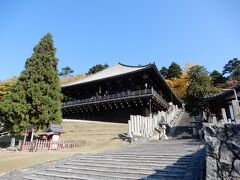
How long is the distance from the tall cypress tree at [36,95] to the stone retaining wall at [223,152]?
741 inches

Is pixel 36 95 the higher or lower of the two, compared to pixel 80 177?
higher

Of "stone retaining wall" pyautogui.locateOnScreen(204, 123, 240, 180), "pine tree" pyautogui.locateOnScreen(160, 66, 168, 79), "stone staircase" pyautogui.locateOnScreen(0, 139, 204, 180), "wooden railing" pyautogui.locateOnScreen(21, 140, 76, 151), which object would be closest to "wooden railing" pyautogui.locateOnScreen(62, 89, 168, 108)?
"wooden railing" pyautogui.locateOnScreen(21, 140, 76, 151)

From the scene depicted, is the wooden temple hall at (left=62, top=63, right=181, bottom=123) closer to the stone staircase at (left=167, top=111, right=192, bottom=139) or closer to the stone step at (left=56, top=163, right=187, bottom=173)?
the stone staircase at (left=167, top=111, right=192, bottom=139)

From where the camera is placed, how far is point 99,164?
981 centimetres

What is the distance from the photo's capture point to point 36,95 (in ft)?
70.7

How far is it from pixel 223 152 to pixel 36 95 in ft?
65.1

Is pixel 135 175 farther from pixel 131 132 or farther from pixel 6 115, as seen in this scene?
pixel 6 115

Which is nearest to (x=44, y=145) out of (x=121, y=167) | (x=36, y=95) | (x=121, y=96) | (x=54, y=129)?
(x=54, y=129)

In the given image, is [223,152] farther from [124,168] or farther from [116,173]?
[124,168]

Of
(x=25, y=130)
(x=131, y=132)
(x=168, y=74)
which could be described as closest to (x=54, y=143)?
Result: (x=25, y=130)

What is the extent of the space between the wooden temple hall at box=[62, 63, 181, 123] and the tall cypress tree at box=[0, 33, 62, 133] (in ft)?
33.6

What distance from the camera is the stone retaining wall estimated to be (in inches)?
167

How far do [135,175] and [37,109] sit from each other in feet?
52.8

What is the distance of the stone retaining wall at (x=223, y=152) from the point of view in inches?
167
